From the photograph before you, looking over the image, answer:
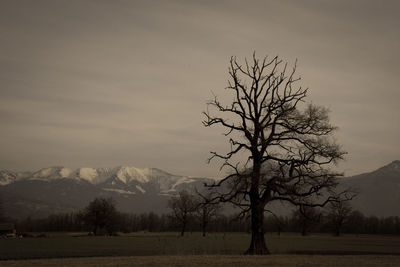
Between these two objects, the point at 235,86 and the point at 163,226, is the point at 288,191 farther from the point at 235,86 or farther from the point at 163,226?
the point at 163,226

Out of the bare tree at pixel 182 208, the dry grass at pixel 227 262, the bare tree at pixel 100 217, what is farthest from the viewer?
the bare tree at pixel 100 217

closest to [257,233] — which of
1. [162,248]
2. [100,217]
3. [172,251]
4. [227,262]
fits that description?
[227,262]

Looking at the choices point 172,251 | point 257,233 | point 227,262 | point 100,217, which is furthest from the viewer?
point 100,217

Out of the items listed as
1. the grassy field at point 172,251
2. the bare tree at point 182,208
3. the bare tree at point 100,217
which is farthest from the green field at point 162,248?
the bare tree at point 100,217

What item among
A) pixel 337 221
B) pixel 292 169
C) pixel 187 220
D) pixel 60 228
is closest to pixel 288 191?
pixel 292 169

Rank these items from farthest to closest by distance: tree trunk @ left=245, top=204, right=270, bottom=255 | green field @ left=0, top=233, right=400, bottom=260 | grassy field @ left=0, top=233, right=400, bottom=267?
green field @ left=0, top=233, right=400, bottom=260
tree trunk @ left=245, top=204, right=270, bottom=255
grassy field @ left=0, top=233, right=400, bottom=267

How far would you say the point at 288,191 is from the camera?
3350cm

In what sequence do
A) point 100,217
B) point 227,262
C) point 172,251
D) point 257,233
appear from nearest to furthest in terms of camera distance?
point 227,262 < point 257,233 < point 172,251 < point 100,217

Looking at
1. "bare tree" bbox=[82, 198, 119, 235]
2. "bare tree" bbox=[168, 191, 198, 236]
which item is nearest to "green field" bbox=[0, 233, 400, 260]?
"bare tree" bbox=[168, 191, 198, 236]

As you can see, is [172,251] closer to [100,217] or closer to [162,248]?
[162,248]

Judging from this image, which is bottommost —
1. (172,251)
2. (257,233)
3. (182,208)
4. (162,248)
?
(162,248)

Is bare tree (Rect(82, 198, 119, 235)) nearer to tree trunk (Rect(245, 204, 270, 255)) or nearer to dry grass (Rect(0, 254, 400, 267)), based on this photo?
tree trunk (Rect(245, 204, 270, 255))

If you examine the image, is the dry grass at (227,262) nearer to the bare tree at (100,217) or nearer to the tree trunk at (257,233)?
the tree trunk at (257,233)

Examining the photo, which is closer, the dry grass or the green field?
the dry grass
